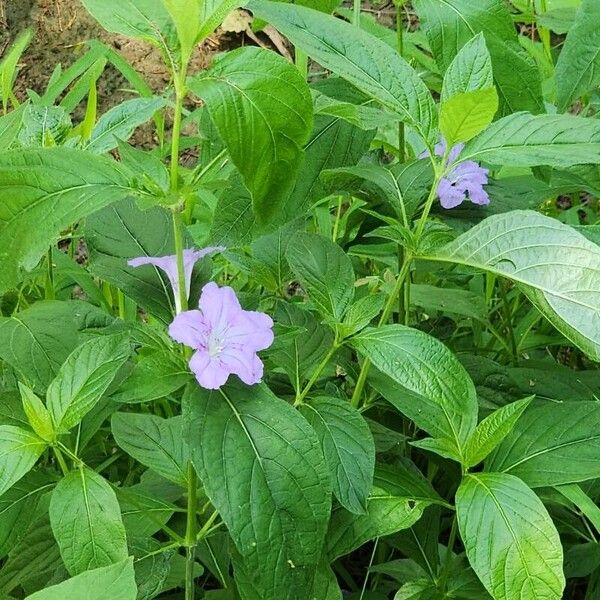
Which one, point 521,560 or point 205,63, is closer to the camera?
point 521,560

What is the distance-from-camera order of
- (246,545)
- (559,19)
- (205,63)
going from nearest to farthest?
(246,545) → (559,19) → (205,63)

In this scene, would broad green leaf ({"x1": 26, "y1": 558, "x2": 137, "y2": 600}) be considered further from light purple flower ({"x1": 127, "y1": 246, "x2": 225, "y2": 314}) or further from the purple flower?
light purple flower ({"x1": 127, "y1": 246, "x2": 225, "y2": 314})

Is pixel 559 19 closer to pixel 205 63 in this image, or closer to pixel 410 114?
pixel 410 114

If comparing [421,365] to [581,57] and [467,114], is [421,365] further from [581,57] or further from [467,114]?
[581,57]

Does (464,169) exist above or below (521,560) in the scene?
above

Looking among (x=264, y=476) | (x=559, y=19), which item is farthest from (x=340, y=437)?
(x=559, y=19)

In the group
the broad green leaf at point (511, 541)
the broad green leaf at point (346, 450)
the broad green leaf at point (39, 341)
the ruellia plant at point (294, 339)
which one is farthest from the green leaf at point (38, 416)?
the broad green leaf at point (511, 541)

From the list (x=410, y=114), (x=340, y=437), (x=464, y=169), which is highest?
(x=410, y=114)
